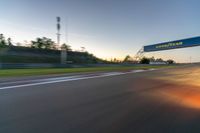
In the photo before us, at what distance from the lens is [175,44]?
4609 cm

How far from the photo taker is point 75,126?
3715mm

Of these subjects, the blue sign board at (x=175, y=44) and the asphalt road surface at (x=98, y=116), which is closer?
A: the asphalt road surface at (x=98, y=116)

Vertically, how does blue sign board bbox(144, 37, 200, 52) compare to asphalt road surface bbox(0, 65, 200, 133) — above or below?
above

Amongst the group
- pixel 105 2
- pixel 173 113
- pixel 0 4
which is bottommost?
pixel 173 113

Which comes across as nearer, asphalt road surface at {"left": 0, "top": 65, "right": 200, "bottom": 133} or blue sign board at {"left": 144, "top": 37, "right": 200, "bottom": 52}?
asphalt road surface at {"left": 0, "top": 65, "right": 200, "bottom": 133}

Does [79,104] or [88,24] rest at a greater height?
[88,24]

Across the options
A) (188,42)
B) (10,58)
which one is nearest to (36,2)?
(10,58)

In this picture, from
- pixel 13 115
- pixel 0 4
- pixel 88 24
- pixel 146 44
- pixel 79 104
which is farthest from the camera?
pixel 146 44

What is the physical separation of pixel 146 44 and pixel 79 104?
52875 millimetres

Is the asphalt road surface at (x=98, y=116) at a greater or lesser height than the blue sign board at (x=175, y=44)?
lesser

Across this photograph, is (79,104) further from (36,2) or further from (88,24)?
(88,24)

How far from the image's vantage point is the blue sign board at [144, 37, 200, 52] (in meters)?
41.1

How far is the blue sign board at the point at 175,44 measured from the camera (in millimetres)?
41078

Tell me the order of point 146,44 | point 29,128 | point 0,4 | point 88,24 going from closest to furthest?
point 29,128 → point 0,4 → point 88,24 → point 146,44
